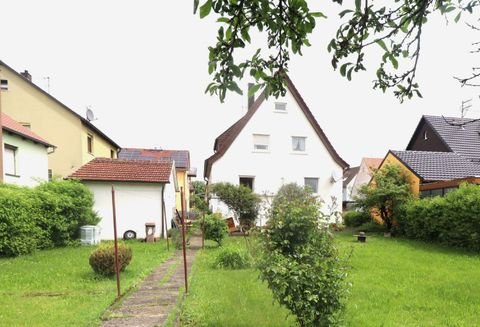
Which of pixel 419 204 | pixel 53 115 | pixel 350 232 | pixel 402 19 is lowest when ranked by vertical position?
pixel 350 232

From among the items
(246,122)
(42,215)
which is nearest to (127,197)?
(42,215)

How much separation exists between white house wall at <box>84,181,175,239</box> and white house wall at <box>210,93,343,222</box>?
4.99m

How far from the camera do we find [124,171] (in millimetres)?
17109

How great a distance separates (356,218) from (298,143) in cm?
516

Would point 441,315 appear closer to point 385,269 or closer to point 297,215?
point 297,215

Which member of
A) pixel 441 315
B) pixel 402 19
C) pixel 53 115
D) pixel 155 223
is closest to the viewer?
pixel 402 19

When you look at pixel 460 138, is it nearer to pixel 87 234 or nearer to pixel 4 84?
pixel 87 234

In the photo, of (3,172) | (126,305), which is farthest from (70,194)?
(126,305)

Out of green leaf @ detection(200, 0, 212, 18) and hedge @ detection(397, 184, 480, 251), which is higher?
green leaf @ detection(200, 0, 212, 18)

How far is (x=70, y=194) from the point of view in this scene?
47.2 feet

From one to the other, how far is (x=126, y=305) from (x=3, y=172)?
11388 millimetres

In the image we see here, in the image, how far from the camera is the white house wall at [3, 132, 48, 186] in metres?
16.0

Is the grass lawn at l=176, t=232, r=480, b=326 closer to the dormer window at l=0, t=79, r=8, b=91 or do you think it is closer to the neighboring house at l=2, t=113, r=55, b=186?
the neighboring house at l=2, t=113, r=55, b=186

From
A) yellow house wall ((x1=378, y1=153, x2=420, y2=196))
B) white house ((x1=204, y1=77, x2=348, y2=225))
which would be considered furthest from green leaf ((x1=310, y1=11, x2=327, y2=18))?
white house ((x1=204, y1=77, x2=348, y2=225))
